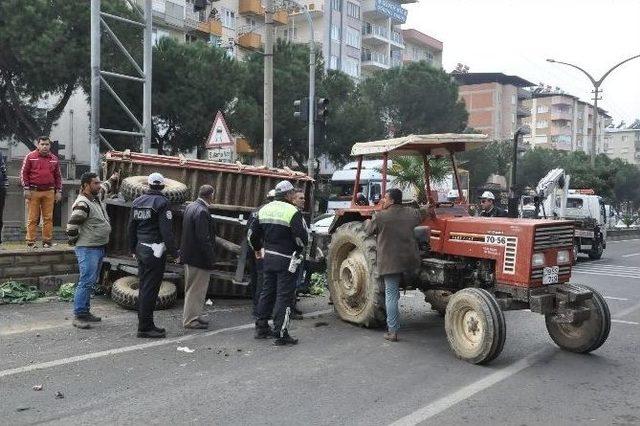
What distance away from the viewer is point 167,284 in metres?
9.23

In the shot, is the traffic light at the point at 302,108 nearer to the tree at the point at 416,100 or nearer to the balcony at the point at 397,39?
the tree at the point at 416,100

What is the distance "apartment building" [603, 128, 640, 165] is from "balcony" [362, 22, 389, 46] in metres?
91.4

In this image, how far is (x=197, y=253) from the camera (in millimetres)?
7738

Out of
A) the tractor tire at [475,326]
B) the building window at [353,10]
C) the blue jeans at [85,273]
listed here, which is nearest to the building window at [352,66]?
the building window at [353,10]

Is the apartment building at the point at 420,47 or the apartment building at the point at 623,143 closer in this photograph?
the apartment building at the point at 420,47

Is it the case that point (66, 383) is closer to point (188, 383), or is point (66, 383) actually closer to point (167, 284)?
point (188, 383)

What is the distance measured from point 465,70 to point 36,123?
69277mm

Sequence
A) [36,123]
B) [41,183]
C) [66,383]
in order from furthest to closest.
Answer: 1. [36,123]
2. [41,183]
3. [66,383]

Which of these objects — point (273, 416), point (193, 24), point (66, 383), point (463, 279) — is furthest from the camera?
point (193, 24)

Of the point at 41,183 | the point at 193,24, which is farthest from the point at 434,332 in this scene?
the point at 193,24

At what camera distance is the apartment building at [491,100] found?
87.1 meters

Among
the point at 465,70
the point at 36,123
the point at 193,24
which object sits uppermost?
the point at 465,70

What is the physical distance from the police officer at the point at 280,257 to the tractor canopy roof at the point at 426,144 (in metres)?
1.41

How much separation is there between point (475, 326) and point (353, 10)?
5725 centimetres
